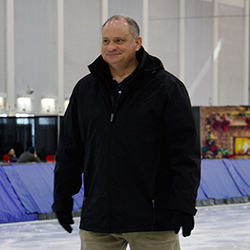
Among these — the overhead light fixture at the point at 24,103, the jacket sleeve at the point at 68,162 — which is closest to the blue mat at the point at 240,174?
the jacket sleeve at the point at 68,162

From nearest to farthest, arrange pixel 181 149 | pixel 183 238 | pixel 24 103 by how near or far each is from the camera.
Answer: pixel 181 149 → pixel 183 238 → pixel 24 103

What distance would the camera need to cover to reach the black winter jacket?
2426 millimetres

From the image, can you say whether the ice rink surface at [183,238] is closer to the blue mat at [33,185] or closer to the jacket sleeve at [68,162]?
the blue mat at [33,185]

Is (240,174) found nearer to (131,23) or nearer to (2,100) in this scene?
(131,23)

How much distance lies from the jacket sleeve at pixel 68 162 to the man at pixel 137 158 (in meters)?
0.05

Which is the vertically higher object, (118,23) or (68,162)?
(118,23)

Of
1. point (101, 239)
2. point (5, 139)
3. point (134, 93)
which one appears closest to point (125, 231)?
point (101, 239)

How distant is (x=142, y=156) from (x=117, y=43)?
572 mm

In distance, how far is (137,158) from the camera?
2.43m

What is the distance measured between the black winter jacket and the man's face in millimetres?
98

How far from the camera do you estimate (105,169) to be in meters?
2.46

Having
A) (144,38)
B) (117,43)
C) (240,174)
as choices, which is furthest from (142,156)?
(144,38)

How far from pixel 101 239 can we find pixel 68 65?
18.5 meters

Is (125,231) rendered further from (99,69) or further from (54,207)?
(99,69)
